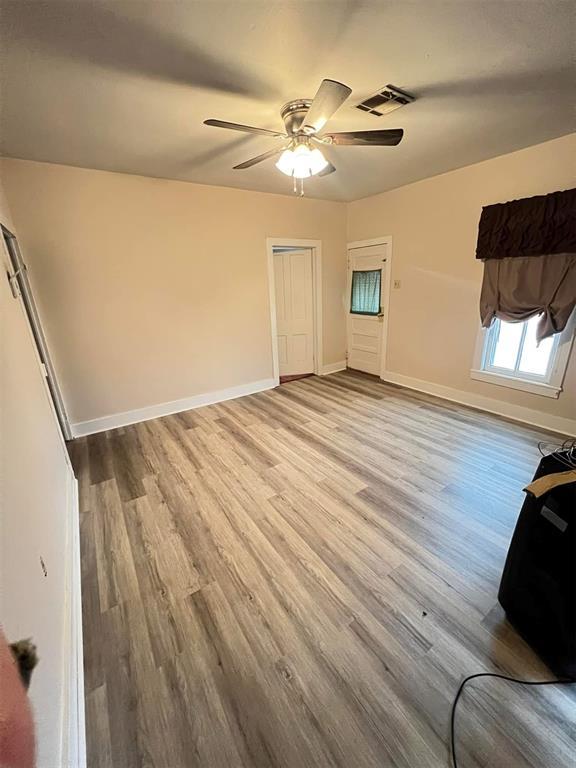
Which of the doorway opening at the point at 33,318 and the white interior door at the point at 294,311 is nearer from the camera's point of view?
the doorway opening at the point at 33,318

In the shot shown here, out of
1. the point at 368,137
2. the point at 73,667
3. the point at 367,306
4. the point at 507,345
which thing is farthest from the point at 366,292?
the point at 73,667

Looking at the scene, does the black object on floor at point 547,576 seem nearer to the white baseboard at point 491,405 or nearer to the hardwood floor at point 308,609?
the hardwood floor at point 308,609

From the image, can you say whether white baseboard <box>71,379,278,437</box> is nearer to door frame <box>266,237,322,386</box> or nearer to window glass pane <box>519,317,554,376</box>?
door frame <box>266,237,322,386</box>

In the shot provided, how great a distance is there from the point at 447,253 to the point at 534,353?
1.43m

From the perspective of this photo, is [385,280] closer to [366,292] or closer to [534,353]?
[366,292]

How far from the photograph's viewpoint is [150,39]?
1298mm

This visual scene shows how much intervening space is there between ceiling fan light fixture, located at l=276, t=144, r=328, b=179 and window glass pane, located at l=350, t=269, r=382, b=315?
99.8 inches

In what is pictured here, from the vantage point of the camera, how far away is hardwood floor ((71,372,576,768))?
3.36ft

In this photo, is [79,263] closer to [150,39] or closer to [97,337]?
[97,337]

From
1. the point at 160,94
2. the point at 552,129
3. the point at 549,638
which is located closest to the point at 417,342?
the point at 552,129

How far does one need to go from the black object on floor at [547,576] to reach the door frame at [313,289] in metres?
3.35

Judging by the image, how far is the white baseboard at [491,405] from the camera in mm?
2867

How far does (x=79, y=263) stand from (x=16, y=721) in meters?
3.21

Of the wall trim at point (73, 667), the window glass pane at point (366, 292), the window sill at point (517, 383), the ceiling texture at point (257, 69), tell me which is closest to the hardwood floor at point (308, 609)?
the wall trim at point (73, 667)
